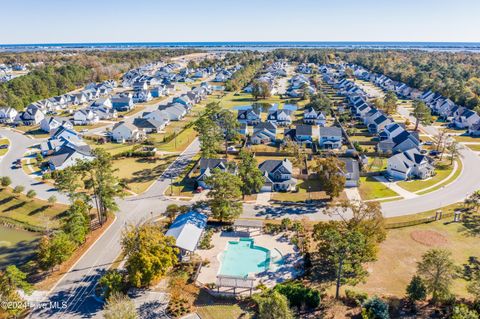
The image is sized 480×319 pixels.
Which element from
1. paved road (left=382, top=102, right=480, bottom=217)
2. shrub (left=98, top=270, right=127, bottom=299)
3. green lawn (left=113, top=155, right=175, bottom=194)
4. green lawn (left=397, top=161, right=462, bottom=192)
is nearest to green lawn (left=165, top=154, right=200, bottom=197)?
green lawn (left=113, top=155, right=175, bottom=194)

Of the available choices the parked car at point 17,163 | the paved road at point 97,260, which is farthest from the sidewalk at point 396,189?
the parked car at point 17,163

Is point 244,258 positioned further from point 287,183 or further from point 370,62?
point 370,62

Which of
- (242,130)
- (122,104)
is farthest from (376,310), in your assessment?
(122,104)

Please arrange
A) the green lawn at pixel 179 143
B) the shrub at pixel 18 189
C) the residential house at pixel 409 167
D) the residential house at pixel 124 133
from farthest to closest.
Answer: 1. the residential house at pixel 124 133
2. the green lawn at pixel 179 143
3. the residential house at pixel 409 167
4. the shrub at pixel 18 189

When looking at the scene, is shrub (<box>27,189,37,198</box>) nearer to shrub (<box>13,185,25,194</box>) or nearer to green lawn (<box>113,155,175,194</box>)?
shrub (<box>13,185,25,194</box>)

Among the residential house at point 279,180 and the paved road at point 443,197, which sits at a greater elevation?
the residential house at point 279,180

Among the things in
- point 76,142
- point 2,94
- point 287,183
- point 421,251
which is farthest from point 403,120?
point 2,94

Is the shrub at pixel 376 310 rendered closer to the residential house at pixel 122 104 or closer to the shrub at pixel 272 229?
the shrub at pixel 272 229
